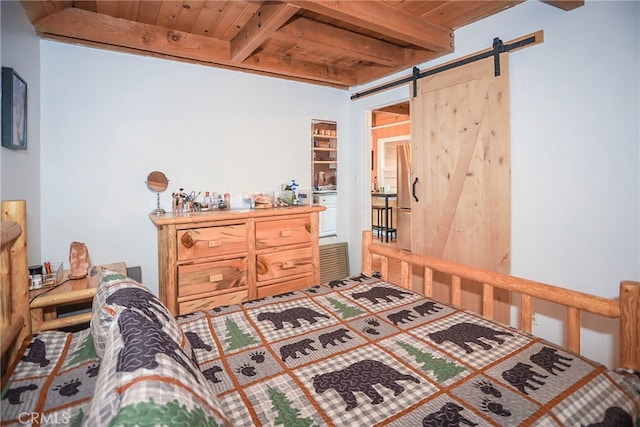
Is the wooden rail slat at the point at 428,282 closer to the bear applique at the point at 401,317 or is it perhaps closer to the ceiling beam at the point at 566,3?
the bear applique at the point at 401,317

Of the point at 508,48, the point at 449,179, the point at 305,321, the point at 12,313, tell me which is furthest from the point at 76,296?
the point at 508,48

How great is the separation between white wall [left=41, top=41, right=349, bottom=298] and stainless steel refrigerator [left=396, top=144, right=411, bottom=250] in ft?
9.80

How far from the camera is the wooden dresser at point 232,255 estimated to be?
7.50ft

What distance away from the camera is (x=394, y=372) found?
1.07 m

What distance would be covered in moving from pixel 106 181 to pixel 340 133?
240 cm

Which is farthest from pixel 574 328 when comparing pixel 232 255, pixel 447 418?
pixel 232 255

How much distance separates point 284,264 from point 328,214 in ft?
3.80

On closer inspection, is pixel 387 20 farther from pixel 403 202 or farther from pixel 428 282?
pixel 403 202

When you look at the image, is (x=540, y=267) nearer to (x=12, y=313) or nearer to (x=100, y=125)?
(x=12, y=313)

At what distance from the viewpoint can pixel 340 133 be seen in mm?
3748

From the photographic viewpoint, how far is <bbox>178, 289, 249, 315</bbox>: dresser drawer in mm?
2332

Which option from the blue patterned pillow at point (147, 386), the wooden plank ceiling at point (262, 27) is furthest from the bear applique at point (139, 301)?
the wooden plank ceiling at point (262, 27)

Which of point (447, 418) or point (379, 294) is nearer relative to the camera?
point (447, 418)


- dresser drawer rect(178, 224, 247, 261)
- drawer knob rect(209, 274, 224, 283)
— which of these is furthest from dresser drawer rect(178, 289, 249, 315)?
dresser drawer rect(178, 224, 247, 261)
